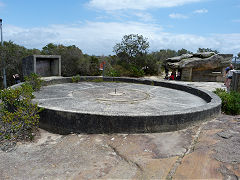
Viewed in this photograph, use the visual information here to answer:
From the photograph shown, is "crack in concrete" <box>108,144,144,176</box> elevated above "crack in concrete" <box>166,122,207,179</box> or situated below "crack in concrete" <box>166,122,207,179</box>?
below

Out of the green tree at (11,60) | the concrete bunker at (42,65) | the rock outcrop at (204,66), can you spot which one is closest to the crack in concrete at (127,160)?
the concrete bunker at (42,65)

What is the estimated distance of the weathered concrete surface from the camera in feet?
8.98

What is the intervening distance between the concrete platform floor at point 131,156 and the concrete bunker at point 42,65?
827 cm

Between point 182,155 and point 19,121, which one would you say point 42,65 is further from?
point 182,155

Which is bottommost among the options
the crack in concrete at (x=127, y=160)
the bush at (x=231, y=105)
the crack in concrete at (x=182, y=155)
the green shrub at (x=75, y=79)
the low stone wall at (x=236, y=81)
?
the crack in concrete at (x=127, y=160)

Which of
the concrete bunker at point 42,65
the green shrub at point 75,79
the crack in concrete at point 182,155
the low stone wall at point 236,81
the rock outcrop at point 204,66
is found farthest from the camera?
the rock outcrop at point 204,66

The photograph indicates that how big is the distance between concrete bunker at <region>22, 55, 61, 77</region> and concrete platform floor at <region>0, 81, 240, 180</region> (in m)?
8.27

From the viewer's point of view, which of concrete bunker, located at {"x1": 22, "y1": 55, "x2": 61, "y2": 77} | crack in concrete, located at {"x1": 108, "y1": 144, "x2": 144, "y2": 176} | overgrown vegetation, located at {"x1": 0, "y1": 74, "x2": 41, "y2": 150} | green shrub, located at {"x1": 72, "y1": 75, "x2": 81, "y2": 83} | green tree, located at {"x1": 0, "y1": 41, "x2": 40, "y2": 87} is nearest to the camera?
crack in concrete, located at {"x1": 108, "y1": 144, "x2": 144, "y2": 176}

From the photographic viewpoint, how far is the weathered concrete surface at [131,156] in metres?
2.74

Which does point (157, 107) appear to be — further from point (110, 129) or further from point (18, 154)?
point (18, 154)

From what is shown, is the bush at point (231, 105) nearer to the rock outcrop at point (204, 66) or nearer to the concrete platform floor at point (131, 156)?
the concrete platform floor at point (131, 156)

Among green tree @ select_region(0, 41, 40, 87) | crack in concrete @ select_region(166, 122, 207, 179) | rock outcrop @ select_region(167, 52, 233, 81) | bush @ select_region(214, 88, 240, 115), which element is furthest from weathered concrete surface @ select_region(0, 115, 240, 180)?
green tree @ select_region(0, 41, 40, 87)

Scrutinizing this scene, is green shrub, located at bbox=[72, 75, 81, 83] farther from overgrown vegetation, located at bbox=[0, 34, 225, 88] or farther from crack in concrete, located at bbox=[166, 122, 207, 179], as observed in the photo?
crack in concrete, located at bbox=[166, 122, 207, 179]

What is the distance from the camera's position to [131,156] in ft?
10.7
